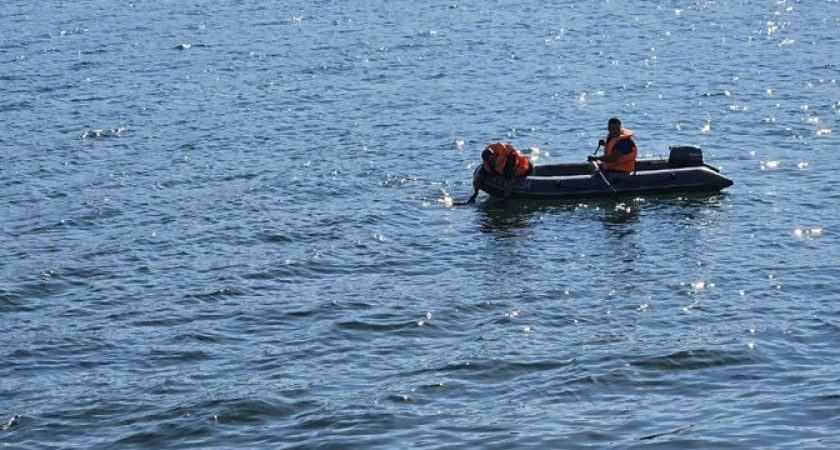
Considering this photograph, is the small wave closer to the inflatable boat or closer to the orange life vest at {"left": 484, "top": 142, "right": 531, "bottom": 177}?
the inflatable boat

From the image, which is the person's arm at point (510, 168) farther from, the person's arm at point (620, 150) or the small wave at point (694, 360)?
the small wave at point (694, 360)

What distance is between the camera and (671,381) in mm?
17891

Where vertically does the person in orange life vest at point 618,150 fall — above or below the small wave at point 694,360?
above

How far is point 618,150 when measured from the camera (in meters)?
26.4

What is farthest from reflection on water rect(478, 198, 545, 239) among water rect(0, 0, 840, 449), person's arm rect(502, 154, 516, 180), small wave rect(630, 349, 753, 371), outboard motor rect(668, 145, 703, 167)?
small wave rect(630, 349, 753, 371)

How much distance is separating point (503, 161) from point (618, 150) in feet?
7.07

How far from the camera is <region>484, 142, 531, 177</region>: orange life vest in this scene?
2620 cm

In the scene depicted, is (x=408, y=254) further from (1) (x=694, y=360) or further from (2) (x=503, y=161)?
(1) (x=694, y=360)

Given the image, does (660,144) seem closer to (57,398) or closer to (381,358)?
(381,358)

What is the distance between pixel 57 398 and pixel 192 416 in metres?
1.97

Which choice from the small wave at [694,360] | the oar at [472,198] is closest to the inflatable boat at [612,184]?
the oar at [472,198]

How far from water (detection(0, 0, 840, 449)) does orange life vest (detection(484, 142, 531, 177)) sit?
2.69 ft

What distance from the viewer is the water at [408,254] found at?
17250 mm

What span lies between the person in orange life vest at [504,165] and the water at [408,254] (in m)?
0.68
